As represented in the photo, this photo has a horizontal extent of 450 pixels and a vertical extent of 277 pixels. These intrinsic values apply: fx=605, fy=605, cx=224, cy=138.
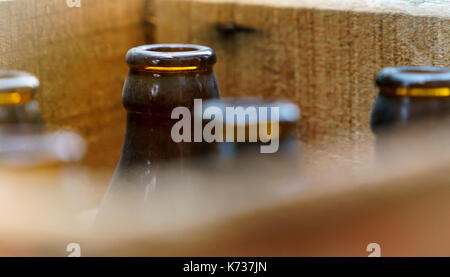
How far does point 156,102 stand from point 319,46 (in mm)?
447

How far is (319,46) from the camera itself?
3.04 ft

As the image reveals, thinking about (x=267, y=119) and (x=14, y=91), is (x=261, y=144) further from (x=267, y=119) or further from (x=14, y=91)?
(x=14, y=91)

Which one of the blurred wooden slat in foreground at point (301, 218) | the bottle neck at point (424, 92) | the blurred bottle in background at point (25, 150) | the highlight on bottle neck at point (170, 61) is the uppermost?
the highlight on bottle neck at point (170, 61)

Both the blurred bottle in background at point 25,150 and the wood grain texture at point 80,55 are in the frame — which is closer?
the blurred bottle in background at point 25,150

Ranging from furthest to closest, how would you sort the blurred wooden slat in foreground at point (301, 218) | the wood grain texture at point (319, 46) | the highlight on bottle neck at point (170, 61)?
the wood grain texture at point (319, 46)
the highlight on bottle neck at point (170, 61)
the blurred wooden slat in foreground at point (301, 218)

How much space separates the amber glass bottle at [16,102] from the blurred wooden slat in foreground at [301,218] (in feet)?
0.19

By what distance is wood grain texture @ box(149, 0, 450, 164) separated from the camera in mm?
774

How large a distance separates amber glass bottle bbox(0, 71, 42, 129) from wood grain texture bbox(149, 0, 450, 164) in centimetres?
48

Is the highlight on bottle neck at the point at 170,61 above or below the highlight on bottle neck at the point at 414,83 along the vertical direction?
above

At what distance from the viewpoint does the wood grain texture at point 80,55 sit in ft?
2.76

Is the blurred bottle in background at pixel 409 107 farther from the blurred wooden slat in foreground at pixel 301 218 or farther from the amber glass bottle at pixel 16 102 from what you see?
the amber glass bottle at pixel 16 102
